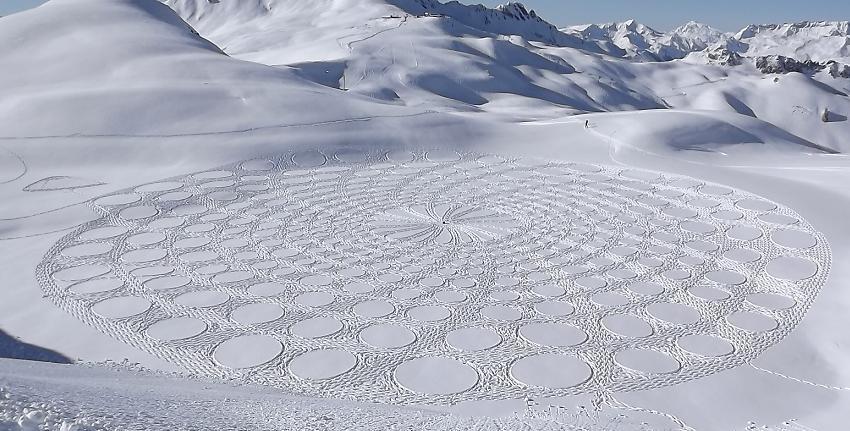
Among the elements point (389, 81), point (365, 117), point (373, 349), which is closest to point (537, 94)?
point (389, 81)

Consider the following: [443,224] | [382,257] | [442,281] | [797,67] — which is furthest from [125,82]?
[797,67]

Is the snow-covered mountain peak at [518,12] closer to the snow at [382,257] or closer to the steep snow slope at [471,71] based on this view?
the steep snow slope at [471,71]

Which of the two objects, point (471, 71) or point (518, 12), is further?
point (518, 12)

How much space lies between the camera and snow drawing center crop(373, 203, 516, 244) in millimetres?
15562

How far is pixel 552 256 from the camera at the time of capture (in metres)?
14.3

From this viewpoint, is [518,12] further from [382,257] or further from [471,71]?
[382,257]

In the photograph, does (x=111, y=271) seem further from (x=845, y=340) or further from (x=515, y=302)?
(x=845, y=340)

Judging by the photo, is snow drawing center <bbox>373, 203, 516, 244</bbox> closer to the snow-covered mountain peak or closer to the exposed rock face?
the exposed rock face

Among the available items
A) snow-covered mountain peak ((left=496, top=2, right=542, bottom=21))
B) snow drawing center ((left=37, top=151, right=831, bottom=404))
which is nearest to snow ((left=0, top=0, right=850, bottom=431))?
snow drawing center ((left=37, top=151, right=831, bottom=404))

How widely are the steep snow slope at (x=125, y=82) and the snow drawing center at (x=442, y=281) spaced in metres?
5.74

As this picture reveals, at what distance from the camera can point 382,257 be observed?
46.7 ft

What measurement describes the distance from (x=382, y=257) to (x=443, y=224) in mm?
2681

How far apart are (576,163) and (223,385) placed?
1667 cm

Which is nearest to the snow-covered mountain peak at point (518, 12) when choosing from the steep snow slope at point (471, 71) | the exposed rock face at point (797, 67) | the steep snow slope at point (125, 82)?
the steep snow slope at point (471, 71)
